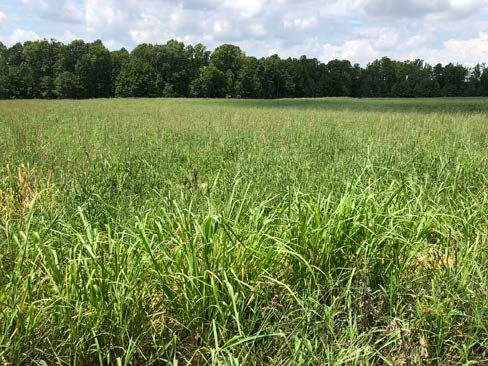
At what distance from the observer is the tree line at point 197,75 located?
207ft

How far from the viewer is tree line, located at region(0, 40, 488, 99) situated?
6312 cm

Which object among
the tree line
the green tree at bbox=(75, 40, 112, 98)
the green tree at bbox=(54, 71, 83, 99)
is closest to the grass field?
the tree line

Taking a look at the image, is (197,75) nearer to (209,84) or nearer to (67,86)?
(209,84)

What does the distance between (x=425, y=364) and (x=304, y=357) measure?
599mm

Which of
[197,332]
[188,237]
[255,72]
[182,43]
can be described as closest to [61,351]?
[197,332]

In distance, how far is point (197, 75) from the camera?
75188 mm

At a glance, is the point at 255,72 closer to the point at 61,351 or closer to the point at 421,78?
the point at 421,78

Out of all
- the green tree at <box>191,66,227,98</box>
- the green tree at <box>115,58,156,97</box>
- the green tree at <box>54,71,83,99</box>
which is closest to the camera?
the green tree at <box>54,71,83,99</box>

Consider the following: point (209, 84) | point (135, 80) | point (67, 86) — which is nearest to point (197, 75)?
point (209, 84)

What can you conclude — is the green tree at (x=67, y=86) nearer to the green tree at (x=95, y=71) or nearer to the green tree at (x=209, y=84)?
the green tree at (x=95, y=71)

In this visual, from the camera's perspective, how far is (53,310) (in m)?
1.81

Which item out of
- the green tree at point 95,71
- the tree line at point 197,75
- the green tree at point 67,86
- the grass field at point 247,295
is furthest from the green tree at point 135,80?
the grass field at point 247,295

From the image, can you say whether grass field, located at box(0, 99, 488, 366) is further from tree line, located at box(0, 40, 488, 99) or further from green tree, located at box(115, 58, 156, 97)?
green tree, located at box(115, 58, 156, 97)

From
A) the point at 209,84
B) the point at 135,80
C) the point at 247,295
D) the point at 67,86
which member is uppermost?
the point at 135,80
